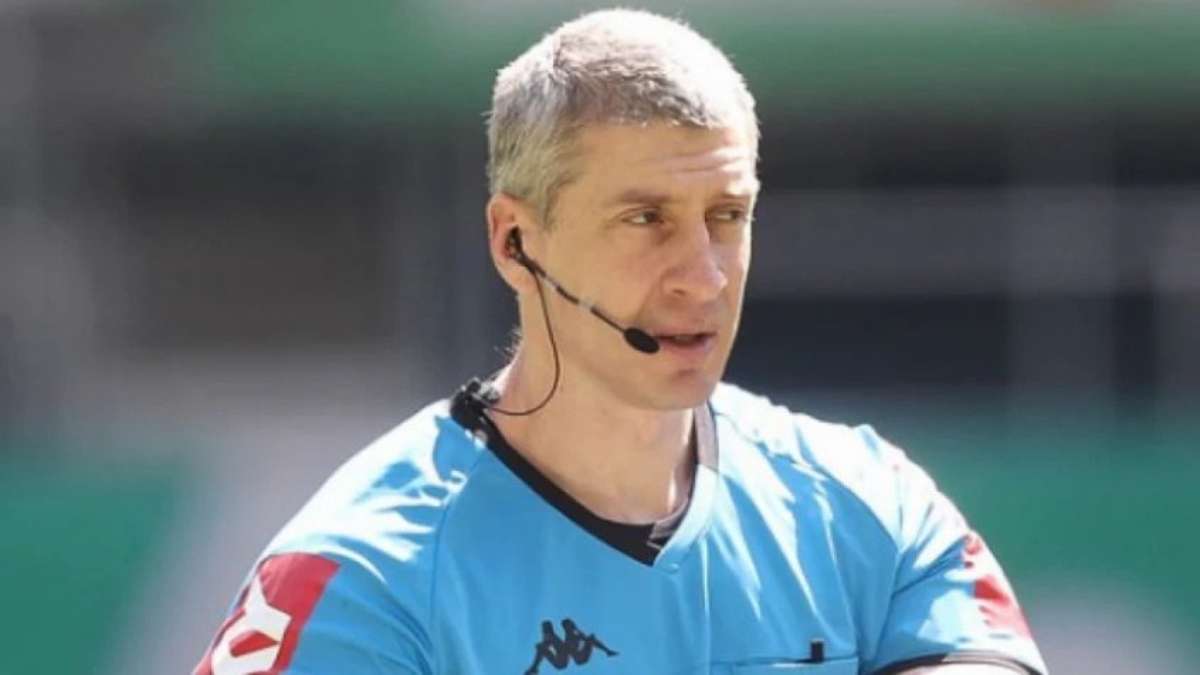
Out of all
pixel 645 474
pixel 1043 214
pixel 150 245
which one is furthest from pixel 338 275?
pixel 645 474

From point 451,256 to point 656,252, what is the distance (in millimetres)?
5867

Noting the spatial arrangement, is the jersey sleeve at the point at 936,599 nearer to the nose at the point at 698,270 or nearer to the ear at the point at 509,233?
the nose at the point at 698,270

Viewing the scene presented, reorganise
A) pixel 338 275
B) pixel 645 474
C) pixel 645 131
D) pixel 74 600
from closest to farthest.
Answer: pixel 645 131, pixel 645 474, pixel 74 600, pixel 338 275

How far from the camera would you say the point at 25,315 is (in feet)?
28.3

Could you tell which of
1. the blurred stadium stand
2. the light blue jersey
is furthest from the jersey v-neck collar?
the blurred stadium stand

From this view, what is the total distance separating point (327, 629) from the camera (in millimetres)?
2549

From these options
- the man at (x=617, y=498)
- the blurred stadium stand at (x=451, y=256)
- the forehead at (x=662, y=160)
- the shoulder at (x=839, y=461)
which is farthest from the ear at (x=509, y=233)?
the blurred stadium stand at (x=451, y=256)

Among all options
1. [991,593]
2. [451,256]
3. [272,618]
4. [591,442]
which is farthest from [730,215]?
[451,256]

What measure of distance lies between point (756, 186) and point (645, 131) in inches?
6.1

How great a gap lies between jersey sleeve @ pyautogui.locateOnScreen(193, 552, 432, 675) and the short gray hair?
0.44m

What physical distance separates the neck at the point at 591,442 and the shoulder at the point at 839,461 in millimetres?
127

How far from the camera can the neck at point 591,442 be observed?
2746 millimetres

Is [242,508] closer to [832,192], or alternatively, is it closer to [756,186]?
[832,192]

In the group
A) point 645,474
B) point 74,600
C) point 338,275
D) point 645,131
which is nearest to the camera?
point 645,131
